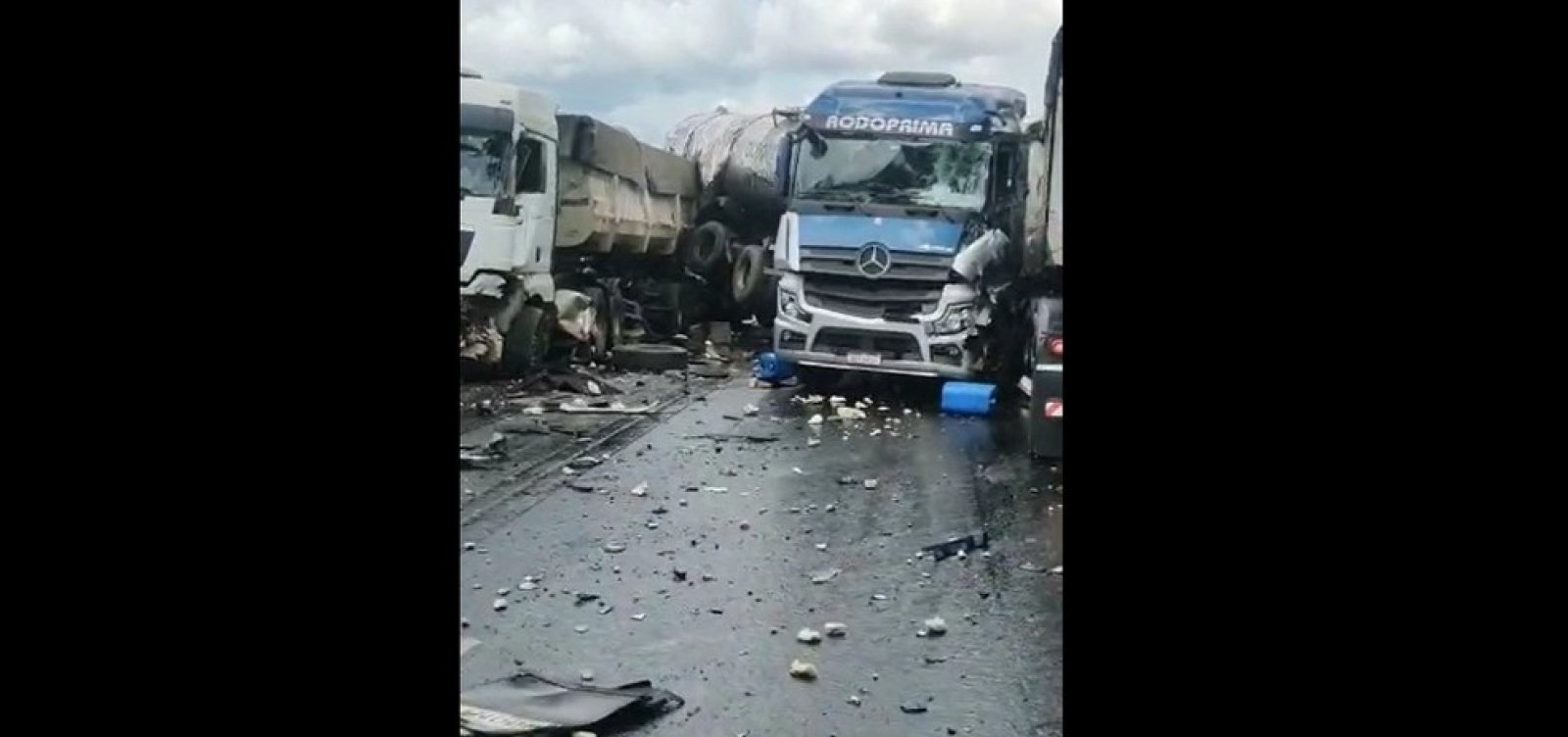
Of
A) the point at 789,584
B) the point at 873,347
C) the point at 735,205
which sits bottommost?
the point at 789,584

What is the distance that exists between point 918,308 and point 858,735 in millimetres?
6359

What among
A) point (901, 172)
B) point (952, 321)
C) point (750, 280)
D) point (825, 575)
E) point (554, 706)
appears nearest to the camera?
point (554, 706)

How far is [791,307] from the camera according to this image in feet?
34.4

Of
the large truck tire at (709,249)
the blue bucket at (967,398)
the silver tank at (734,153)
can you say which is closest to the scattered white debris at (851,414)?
the blue bucket at (967,398)

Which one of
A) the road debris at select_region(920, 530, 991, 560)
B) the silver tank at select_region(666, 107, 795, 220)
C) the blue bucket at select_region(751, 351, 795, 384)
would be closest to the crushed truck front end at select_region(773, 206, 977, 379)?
the blue bucket at select_region(751, 351, 795, 384)

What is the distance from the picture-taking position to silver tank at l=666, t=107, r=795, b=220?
14.1m

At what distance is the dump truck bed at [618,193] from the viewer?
11.5 m

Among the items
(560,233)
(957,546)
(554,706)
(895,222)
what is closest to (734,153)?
(560,233)

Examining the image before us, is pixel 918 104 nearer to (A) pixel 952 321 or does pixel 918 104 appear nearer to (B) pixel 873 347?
(A) pixel 952 321

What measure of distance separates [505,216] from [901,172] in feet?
9.42

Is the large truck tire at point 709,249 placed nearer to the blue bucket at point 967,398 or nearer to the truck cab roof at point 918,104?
the truck cab roof at point 918,104

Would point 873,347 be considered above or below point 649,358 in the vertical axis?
above
